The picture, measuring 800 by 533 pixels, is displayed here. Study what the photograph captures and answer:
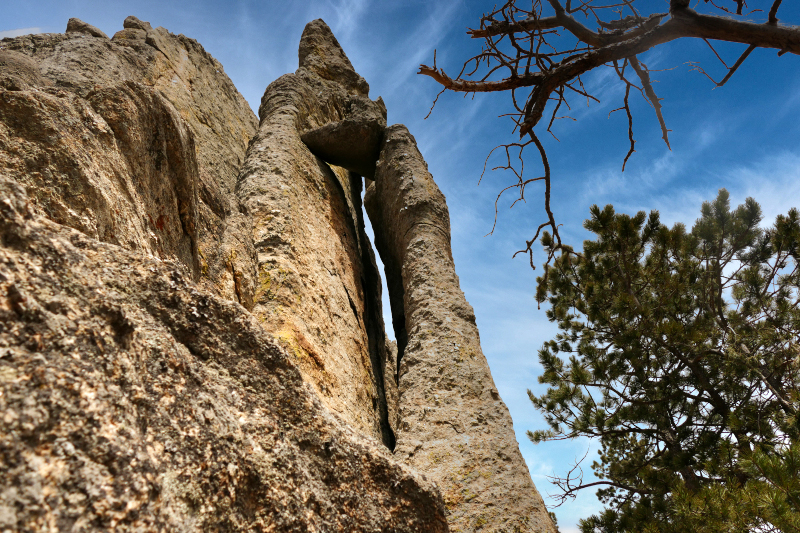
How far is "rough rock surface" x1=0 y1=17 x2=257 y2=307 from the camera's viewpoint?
2.10m

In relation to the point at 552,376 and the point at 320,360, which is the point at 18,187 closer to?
the point at 320,360

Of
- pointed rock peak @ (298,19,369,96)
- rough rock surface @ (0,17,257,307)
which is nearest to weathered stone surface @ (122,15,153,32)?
rough rock surface @ (0,17,257,307)

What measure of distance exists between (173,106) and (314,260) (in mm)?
1957

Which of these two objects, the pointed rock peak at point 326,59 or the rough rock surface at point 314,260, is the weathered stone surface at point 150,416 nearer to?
the rough rock surface at point 314,260

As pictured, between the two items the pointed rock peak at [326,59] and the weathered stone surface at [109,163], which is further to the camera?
the pointed rock peak at [326,59]

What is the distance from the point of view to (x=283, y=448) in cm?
169

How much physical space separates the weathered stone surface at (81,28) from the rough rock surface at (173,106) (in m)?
Result: 0.23


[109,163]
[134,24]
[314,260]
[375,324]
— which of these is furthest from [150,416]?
[134,24]

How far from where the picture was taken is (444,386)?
4.14 m

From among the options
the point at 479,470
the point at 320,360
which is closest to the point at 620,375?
the point at 479,470

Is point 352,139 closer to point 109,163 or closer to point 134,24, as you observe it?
point 134,24

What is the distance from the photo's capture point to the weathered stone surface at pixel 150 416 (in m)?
1.03

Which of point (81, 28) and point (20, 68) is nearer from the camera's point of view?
point (20, 68)

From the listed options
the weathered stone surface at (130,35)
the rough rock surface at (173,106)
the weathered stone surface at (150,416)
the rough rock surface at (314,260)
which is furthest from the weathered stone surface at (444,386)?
the weathered stone surface at (130,35)
